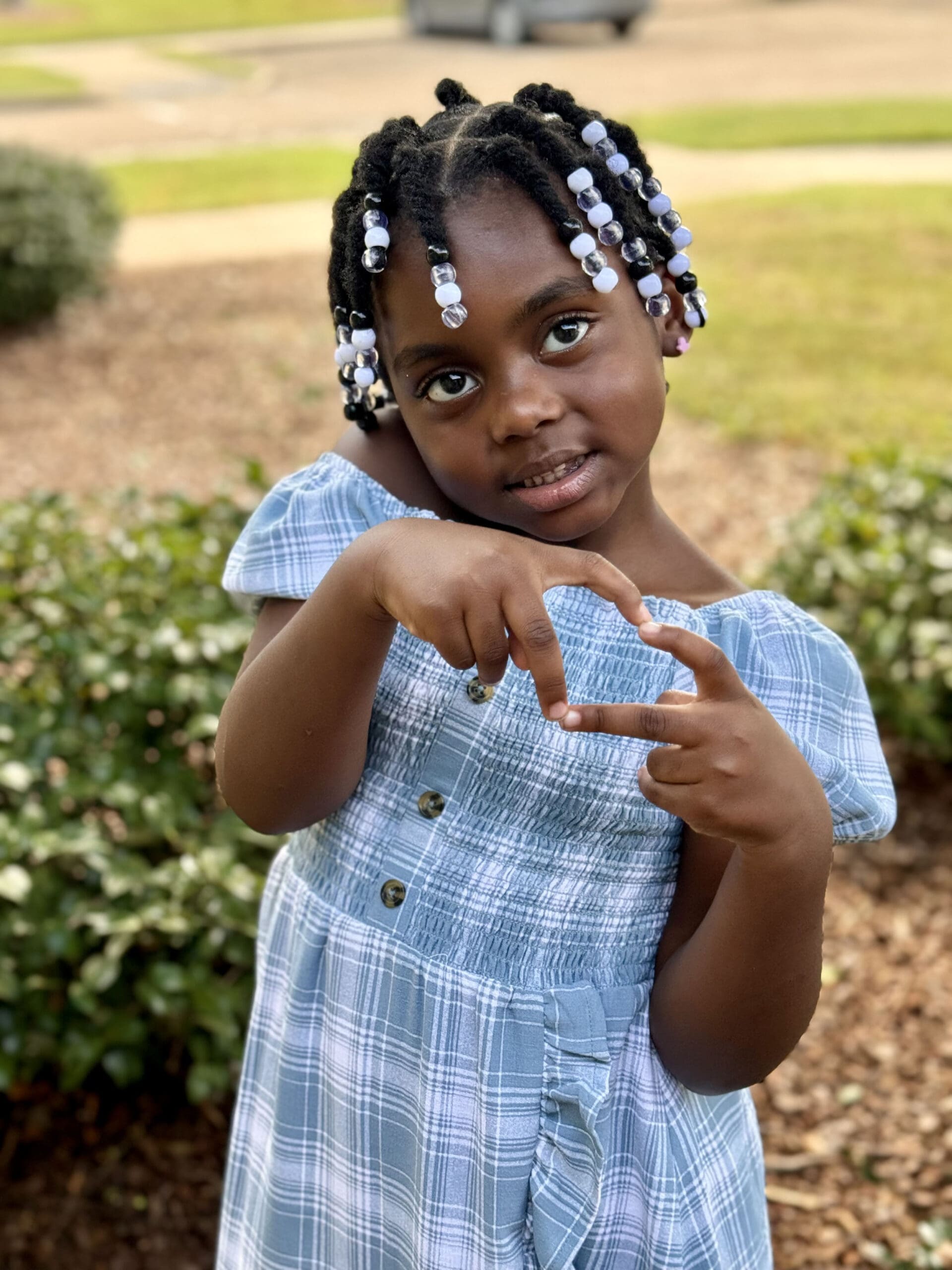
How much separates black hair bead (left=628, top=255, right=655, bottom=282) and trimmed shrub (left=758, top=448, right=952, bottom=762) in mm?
2665

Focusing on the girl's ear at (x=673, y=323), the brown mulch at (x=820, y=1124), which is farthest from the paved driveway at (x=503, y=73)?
the girl's ear at (x=673, y=323)

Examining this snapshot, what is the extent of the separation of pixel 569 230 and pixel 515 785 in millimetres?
578

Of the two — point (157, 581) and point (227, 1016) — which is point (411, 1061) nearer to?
point (227, 1016)

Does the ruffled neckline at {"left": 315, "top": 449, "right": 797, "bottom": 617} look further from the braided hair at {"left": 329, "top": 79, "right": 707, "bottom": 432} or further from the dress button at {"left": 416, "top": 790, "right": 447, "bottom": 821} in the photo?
the dress button at {"left": 416, "top": 790, "right": 447, "bottom": 821}

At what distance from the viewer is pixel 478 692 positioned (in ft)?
5.18

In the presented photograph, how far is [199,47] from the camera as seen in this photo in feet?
85.5

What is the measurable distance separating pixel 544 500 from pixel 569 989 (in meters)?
0.54

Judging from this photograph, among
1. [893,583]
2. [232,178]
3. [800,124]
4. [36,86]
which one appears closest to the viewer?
[893,583]

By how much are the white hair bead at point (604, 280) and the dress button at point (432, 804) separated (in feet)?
1.85

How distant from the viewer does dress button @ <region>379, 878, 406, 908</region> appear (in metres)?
1.63

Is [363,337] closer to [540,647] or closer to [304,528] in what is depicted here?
[304,528]

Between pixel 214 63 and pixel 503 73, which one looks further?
pixel 214 63

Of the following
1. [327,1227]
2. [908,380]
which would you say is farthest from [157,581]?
[908,380]

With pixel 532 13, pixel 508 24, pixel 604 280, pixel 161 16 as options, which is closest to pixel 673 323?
pixel 604 280
